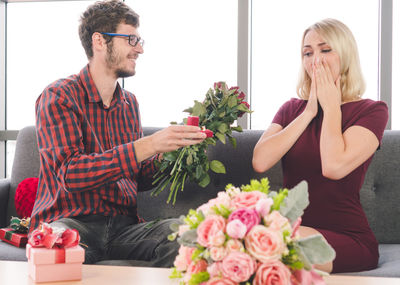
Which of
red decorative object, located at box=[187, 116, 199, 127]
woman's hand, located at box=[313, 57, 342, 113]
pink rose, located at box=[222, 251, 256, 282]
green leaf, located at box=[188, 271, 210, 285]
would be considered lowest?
green leaf, located at box=[188, 271, 210, 285]

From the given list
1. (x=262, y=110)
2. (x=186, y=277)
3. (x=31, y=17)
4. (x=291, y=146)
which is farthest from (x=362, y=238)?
(x=31, y=17)

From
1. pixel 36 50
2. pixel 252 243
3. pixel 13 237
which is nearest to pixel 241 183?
pixel 13 237

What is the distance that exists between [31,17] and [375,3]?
2524 millimetres

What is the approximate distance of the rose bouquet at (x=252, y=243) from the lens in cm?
87

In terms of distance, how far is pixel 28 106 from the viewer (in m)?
3.79

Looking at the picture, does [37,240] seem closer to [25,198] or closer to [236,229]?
[236,229]

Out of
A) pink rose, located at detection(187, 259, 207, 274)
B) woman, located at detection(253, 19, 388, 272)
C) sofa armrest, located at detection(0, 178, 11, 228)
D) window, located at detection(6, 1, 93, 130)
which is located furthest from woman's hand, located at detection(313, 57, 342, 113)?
window, located at detection(6, 1, 93, 130)

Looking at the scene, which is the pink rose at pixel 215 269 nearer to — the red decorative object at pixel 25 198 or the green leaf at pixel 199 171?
the green leaf at pixel 199 171

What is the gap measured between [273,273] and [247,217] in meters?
0.11

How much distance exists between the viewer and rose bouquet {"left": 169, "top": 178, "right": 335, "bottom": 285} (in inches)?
34.4

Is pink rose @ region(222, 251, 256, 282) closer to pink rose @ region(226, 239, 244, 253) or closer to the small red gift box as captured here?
pink rose @ region(226, 239, 244, 253)

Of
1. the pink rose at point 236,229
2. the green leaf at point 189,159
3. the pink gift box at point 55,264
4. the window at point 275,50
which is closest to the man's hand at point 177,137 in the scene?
the green leaf at point 189,159

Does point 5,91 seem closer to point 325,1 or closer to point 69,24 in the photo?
point 69,24

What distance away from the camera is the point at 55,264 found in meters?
1.37
